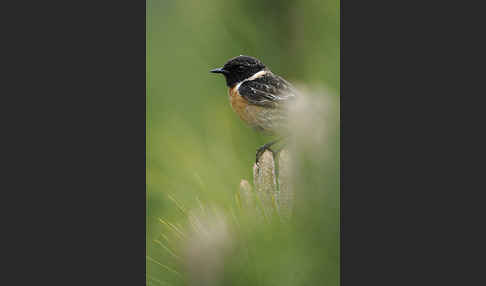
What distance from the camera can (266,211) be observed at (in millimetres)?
3293

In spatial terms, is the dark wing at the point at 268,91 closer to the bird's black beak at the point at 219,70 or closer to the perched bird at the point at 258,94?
the perched bird at the point at 258,94

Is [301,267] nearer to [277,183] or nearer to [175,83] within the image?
[277,183]

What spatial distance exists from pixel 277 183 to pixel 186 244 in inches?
21.6

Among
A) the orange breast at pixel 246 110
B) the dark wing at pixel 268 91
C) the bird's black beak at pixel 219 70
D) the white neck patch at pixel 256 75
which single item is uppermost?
the bird's black beak at pixel 219 70

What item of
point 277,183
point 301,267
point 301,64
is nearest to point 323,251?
point 301,267

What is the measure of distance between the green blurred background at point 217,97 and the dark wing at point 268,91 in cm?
5

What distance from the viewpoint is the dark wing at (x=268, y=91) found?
3379 mm

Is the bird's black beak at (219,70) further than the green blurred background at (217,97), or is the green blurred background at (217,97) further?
the bird's black beak at (219,70)

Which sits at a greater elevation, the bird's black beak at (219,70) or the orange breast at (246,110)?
the bird's black beak at (219,70)

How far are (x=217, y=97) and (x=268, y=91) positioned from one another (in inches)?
10.7

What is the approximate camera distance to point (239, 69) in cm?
348

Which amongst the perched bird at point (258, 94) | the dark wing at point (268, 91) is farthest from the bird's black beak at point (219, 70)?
the dark wing at point (268, 91)

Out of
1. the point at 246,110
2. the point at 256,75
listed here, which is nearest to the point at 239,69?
the point at 256,75

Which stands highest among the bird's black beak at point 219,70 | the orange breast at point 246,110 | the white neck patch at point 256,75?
the bird's black beak at point 219,70
